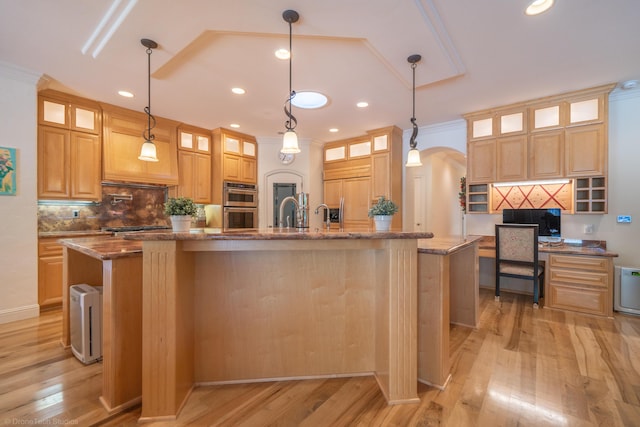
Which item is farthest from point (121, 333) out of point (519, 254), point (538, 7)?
point (519, 254)

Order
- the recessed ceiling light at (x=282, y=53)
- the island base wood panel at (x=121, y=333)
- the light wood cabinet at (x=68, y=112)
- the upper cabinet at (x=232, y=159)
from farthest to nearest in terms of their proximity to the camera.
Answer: the upper cabinet at (x=232, y=159)
the light wood cabinet at (x=68, y=112)
the recessed ceiling light at (x=282, y=53)
the island base wood panel at (x=121, y=333)

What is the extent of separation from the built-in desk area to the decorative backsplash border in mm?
592

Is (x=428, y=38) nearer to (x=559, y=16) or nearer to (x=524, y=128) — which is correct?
(x=559, y=16)

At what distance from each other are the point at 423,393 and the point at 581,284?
2.87 metres

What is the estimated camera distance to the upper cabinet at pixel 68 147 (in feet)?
11.1

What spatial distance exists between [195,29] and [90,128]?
2710 millimetres

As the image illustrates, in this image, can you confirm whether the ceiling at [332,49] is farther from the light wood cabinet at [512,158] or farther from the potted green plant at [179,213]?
the potted green plant at [179,213]

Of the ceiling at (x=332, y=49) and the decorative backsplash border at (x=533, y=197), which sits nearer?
the ceiling at (x=332, y=49)

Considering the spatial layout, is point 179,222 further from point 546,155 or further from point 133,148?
point 546,155

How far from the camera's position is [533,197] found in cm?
409

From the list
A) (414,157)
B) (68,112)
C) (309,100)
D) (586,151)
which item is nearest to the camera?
(414,157)

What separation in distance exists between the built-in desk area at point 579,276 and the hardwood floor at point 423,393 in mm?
651

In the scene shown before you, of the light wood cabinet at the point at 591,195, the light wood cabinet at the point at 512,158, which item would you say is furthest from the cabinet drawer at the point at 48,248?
the light wood cabinet at the point at 591,195

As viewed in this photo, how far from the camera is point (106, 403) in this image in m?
1.70
